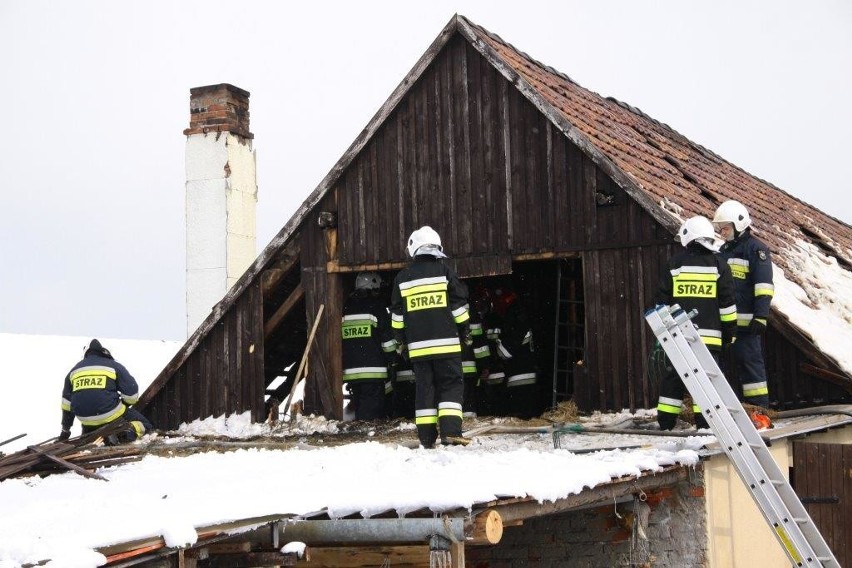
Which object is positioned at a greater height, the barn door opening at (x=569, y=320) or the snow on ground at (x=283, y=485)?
the barn door opening at (x=569, y=320)

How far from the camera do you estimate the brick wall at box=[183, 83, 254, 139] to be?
58.9 ft

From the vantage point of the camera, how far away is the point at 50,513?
694cm

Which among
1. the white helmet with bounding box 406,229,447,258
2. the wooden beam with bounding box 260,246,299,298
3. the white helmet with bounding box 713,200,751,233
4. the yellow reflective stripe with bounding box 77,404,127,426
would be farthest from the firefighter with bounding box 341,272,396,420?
the white helmet with bounding box 713,200,751,233

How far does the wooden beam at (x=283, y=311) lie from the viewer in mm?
14727

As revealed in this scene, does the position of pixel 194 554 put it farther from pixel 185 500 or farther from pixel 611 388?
pixel 611 388

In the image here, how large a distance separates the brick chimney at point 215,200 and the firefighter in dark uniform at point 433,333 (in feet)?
23.2

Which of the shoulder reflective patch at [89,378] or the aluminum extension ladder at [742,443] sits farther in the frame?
the shoulder reflective patch at [89,378]

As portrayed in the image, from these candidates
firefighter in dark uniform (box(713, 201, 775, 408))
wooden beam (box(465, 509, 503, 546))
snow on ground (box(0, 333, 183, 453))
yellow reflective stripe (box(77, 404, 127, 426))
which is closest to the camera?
wooden beam (box(465, 509, 503, 546))

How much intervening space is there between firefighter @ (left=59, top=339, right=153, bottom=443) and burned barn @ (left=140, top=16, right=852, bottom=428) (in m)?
1.57

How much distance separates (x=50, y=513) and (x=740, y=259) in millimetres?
7547

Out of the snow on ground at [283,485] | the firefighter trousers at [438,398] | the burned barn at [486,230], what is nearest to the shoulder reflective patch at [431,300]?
the firefighter trousers at [438,398]

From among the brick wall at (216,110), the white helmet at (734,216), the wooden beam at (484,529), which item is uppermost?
the brick wall at (216,110)

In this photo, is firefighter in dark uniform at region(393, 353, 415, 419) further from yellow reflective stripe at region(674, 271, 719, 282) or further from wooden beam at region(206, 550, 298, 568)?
wooden beam at region(206, 550, 298, 568)

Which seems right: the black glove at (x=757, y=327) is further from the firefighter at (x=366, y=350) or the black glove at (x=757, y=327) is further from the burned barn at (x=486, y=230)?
the firefighter at (x=366, y=350)
